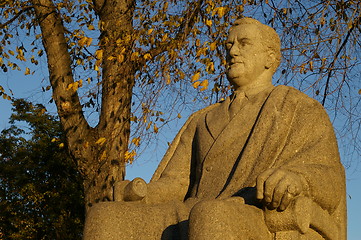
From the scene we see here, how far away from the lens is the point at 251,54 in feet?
17.0

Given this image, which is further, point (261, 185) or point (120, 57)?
point (120, 57)

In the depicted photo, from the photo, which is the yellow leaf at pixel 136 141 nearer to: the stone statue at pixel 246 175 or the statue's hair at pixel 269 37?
the stone statue at pixel 246 175

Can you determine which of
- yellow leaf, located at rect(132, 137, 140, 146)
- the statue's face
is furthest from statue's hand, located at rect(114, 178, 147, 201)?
yellow leaf, located at rect(132, 137, 140, 146)

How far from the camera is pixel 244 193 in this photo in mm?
4457

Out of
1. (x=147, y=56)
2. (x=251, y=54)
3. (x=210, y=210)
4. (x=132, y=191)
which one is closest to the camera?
(x=210, y=210)

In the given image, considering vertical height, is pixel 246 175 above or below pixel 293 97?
below

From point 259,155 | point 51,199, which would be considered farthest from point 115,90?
point 51,199

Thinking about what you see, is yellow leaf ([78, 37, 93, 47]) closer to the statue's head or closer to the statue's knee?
the statue's head

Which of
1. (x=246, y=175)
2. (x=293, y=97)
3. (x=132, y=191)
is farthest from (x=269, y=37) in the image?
(x=132, y=191)

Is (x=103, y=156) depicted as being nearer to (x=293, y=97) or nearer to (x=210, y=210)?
(x=293, y=97)

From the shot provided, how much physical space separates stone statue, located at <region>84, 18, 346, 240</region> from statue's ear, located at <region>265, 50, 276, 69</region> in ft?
0.04

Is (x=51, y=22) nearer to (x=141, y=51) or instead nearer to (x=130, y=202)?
(x=141, y=51)

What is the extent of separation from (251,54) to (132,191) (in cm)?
131

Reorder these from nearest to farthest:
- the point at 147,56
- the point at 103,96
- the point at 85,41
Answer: the point at 147,56 → the point at 85,41 → the point at 103,96
